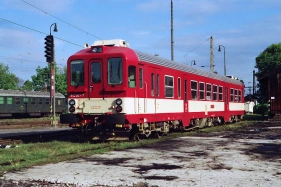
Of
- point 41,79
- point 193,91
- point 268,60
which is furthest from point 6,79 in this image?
point 193,91

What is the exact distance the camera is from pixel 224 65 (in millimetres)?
52719

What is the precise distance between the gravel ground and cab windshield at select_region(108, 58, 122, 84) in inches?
115

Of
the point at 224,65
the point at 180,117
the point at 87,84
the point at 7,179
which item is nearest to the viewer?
the point at 7,179

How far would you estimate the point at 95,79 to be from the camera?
13.6m

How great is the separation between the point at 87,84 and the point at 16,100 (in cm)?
2977

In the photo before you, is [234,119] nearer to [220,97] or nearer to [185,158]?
[220,97]

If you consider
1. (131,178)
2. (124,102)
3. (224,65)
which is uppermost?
(224,65)

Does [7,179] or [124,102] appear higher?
[124,102]

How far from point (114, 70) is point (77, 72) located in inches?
62.7

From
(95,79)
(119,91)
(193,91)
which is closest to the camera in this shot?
(119,91)

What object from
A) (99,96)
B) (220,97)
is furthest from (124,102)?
(220,97)

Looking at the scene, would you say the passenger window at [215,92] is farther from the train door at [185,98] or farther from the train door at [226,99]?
the train door at [185,98]

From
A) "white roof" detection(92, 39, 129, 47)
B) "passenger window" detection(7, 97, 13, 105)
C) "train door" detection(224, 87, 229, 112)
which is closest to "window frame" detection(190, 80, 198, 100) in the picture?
"white roof" detection(92, 39, 129, 47)

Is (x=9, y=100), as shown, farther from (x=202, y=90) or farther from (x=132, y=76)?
(x=132, y=76)
